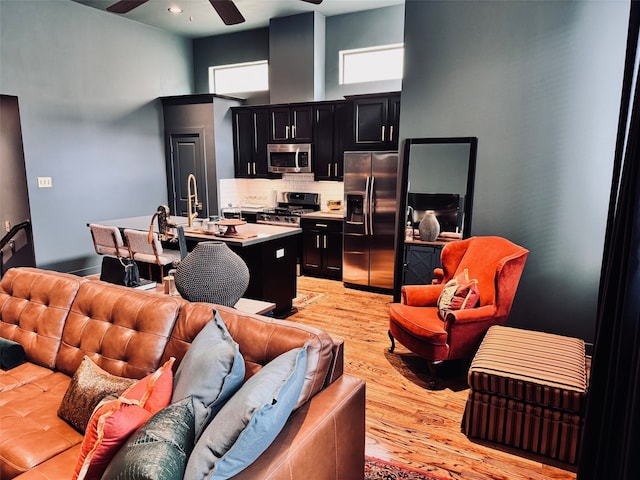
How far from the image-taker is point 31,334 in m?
2.31

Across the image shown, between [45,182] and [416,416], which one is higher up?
[45,182]

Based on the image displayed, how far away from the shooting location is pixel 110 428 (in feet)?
4.19

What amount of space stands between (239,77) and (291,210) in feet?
8.07

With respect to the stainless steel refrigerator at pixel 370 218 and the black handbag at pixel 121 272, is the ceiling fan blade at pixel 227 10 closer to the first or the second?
the black handbag at pixel 121 272

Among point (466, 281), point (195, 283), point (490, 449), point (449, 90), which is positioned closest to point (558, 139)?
point (449, 90)

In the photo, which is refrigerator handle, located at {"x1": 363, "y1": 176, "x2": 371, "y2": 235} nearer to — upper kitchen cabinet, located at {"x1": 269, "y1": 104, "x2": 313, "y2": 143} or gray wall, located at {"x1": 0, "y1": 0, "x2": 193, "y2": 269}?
upper kitchen cabinet, located at {"x1": 269, "y1": 104, "x2": 313, "y2": 143}

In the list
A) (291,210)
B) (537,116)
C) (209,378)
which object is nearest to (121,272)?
(209,378)

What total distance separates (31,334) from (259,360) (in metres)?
1.50

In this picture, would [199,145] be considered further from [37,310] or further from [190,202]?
[37,310]

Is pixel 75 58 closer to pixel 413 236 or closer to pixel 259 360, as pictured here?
pixel 413 236

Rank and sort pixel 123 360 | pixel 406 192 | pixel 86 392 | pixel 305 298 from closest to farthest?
pixel 86 392 < pixel 123 360 < pixel 406 192 < pixel 305 298

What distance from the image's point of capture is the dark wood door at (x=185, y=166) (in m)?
6.33

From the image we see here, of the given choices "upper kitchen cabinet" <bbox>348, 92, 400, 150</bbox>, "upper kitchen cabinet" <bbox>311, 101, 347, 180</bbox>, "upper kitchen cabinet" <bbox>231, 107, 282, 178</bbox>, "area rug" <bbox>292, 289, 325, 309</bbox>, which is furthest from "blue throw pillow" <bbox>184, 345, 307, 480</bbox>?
"upper kitchen cabinet" <bbox>231, 107, 282, 178</bbox>

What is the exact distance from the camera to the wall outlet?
16.6 feet
